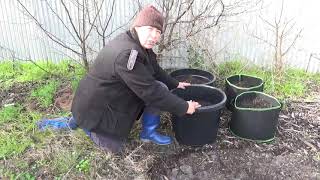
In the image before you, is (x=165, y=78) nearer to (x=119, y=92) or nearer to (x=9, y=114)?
(x=119, y=92)

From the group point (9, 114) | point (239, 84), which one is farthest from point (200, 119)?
point (9, 114)

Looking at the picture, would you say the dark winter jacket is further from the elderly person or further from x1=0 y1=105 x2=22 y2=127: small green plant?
x1=0 y1=105 x2=22 y2=127: small green plant

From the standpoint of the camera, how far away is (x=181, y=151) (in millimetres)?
3574

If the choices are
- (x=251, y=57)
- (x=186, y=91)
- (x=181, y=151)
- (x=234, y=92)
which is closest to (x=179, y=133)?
(x=181, y=151)

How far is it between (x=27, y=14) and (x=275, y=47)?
3082mm

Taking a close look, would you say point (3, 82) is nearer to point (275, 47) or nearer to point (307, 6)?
point (275, 47)

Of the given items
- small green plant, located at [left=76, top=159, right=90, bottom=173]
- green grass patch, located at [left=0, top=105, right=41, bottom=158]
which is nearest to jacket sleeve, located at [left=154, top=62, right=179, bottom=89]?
small green plant, located at [left=76, top=159, right=90, bottom=173]

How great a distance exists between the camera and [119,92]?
3.18 meters

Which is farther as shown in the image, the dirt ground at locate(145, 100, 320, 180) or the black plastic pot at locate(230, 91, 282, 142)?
the black plastic pot at locate(230, 91, 282, 142)

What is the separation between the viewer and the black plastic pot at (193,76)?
4.27m

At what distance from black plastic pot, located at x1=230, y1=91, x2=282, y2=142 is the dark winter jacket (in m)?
0.74

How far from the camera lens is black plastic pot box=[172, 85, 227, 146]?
3402 millimetres

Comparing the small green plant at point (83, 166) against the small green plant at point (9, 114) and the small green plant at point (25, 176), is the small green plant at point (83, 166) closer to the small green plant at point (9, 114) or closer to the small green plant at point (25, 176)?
the small green plant at point (25, 176)

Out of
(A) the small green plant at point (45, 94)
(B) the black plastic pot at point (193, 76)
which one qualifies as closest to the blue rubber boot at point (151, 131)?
(B) the black plastic pot at point (193, 76)
